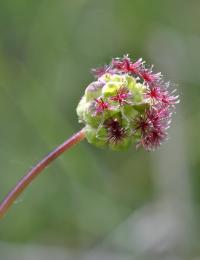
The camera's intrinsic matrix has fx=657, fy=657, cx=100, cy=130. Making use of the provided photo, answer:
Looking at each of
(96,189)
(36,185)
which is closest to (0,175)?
(36,185)

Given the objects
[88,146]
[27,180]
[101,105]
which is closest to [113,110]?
[101,105]

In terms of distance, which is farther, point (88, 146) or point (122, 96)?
point (88, 146)

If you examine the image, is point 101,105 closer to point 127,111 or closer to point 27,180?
point 127,111

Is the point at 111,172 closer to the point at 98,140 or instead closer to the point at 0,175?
the point at 0,175

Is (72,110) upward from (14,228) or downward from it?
upward

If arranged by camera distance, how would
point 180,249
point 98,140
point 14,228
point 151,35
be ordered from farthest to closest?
point 151,35 < point 14,228 < point 180,249 < point 98,140

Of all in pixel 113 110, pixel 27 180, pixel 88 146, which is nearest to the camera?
pixel 27 180

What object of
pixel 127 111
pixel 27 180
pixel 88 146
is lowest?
pixel 27 180
